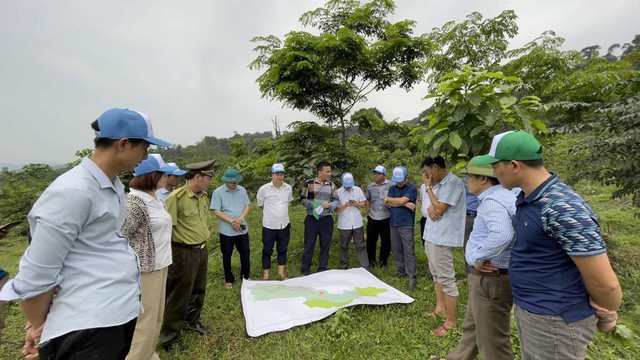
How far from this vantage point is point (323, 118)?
675 cm

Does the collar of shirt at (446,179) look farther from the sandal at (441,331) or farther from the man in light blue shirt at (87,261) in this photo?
the man in light blue shirt at (87,261)

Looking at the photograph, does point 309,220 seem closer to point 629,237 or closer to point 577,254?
point 577,254

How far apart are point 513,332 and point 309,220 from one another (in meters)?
3.33

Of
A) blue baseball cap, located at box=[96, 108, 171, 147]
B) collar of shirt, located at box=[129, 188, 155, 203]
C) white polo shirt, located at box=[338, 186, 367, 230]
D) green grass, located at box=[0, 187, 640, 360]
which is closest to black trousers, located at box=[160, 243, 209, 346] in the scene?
green grass, located at box=[0, 187, 640, 360]

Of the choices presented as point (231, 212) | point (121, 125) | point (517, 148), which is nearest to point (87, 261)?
point (121, 125)

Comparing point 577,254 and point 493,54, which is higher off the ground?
point 493,54

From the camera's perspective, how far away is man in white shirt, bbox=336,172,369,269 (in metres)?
5.60

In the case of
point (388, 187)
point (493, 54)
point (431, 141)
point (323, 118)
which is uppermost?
point (493, 54)

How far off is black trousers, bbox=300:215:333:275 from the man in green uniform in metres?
2.15

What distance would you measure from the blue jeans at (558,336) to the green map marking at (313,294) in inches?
104

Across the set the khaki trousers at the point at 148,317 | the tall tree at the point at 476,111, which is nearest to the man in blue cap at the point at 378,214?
the tall tree at the point at 476,111

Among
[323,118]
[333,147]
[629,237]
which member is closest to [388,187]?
[333,147]

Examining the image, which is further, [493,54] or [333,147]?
[333,147]

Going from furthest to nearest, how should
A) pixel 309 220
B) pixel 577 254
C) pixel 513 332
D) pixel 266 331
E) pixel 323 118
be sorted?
pixel 323 118 < pixel 309 220 < pixel 266 331 < pixel 513 332 < pixel 577 254
